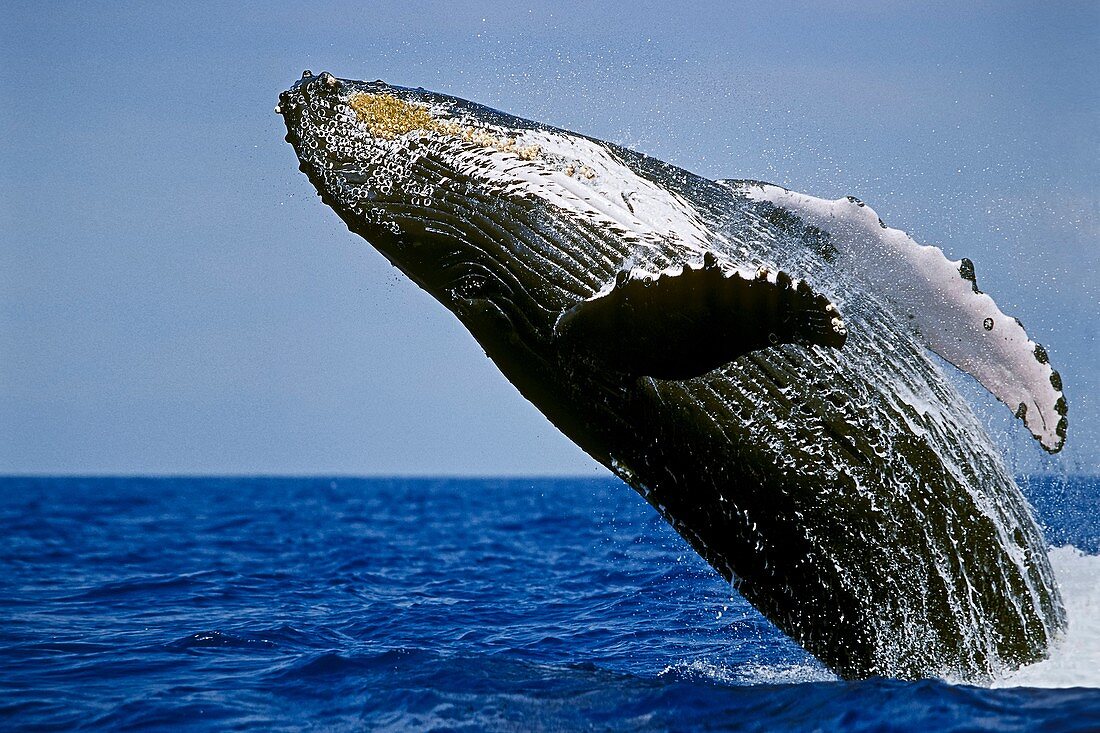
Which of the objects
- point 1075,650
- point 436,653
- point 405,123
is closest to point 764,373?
point 1075,650

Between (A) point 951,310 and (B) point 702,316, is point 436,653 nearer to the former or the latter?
(B) point 702,316

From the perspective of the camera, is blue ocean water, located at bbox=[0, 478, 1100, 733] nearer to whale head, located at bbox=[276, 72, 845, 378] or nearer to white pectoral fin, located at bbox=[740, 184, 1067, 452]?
white pectoral fin, located at bbox=[740, 184, 1067, 452]

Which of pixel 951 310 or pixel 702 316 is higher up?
pixel 951 310

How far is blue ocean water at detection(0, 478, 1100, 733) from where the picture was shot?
676cm

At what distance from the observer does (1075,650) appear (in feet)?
23.8

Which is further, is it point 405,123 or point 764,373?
point 405,123

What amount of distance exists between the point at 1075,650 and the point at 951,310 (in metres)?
2.30

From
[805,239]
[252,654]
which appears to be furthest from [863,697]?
[252,654]

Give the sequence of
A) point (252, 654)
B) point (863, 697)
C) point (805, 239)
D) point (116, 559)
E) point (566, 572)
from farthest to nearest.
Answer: point (116, 559) < point (566, 572) < point (252, 654) < point (805, 239) < point (863, 697)

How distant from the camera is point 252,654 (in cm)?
940

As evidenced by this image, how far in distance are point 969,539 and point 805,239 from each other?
2.23 metres

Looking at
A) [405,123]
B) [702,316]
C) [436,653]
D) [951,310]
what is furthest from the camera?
[436,653]

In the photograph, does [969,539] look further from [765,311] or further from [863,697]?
[765,311]

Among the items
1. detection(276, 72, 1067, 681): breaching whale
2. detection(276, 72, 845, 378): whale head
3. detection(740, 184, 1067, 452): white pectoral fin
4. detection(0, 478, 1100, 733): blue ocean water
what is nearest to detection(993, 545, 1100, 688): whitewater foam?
detection(0, 478, 1100, 733): blue ocean water
